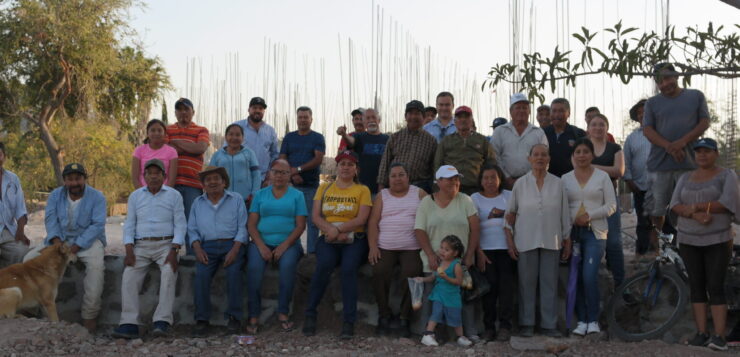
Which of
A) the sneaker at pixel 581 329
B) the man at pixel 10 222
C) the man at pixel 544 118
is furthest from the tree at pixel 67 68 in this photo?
the sneaker at pixel 581 329

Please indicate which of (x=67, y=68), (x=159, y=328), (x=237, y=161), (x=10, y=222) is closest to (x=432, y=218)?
(x=237, y=161)

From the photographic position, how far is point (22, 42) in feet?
58.5

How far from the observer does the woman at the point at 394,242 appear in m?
5.73

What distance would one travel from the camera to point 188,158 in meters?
6.80

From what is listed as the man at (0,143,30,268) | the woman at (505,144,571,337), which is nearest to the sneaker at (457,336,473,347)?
the woman at (505,144,571,337)

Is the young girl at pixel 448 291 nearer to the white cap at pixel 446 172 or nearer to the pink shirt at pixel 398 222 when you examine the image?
the pink shirt at pixel 398 222

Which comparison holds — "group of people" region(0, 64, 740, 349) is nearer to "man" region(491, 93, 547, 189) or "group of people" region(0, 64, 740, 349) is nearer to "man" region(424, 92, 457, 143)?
"man" region(491, 93, 547, 189)

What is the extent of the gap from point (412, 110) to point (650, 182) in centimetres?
218

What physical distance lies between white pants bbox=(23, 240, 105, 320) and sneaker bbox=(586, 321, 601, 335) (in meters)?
4.15

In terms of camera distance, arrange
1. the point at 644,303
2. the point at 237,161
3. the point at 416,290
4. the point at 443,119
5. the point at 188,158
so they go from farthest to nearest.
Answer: the point at 443,119, the point at 188,158, the point at 237,161, the point at 644,303, the point at 416,290

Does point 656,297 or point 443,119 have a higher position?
point 443,119

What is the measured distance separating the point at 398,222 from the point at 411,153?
81cm

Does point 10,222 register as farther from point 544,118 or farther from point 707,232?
point 707,232

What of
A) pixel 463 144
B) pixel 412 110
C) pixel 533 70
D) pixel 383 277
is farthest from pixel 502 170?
pixel 533 70
